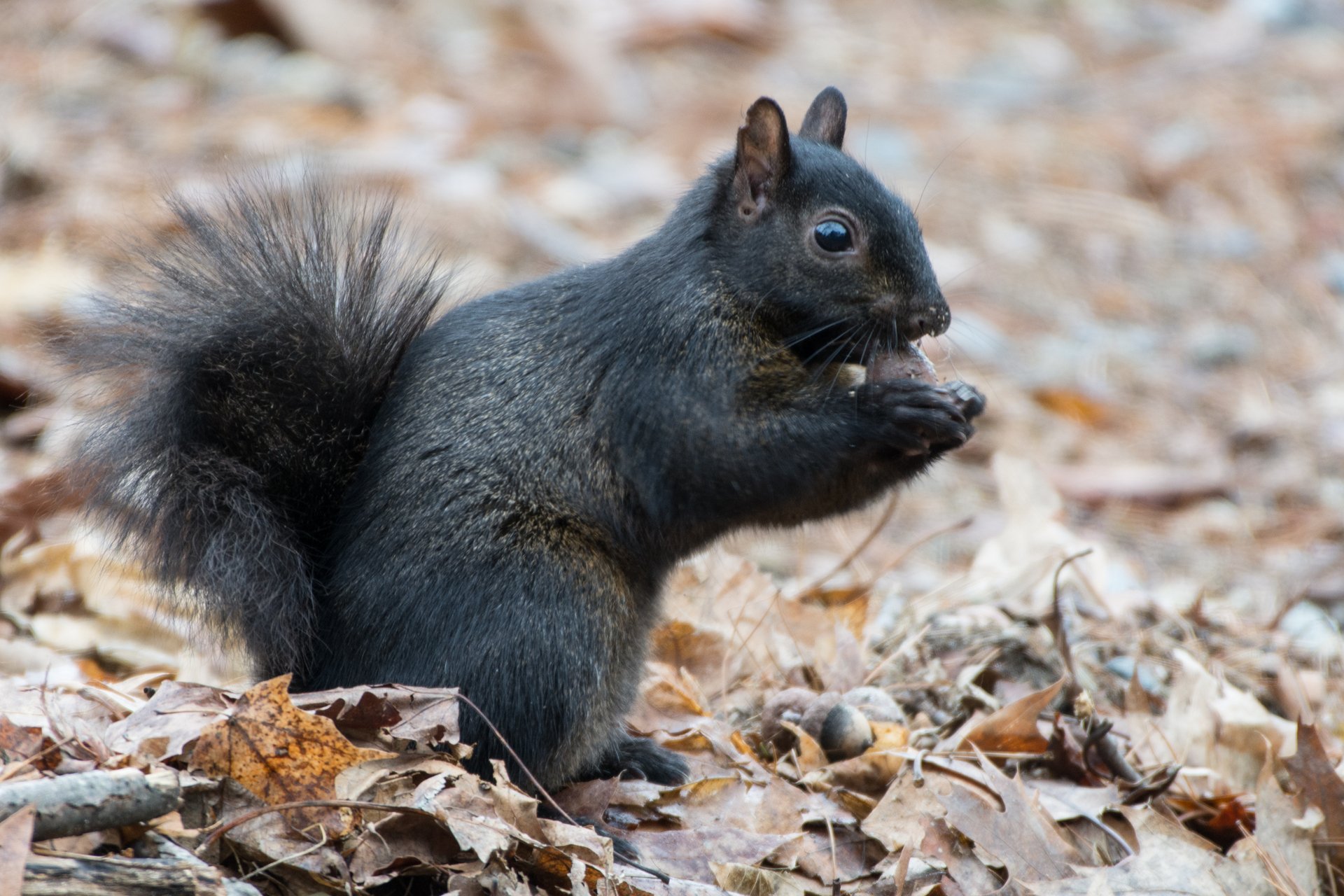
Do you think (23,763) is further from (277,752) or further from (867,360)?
(867,360)

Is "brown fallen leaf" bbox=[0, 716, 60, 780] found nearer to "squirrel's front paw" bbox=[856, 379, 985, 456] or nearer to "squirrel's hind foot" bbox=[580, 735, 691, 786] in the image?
"squirrel's hind foot" bbox=[580, 735, 691, 786]

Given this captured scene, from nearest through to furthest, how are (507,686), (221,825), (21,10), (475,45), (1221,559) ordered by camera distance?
(221,825) → (507,686) → (1221,559) → (21,10) → (475,45)

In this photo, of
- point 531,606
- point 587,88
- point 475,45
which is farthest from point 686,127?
point 531,606

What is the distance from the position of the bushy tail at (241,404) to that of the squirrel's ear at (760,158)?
69 centimetres

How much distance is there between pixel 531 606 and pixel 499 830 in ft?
1.47

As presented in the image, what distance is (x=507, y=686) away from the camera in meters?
2.37

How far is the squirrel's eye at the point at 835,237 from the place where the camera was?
260 cm

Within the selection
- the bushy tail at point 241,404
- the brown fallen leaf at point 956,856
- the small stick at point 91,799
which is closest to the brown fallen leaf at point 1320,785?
the brown fallen leaf at point 956,856

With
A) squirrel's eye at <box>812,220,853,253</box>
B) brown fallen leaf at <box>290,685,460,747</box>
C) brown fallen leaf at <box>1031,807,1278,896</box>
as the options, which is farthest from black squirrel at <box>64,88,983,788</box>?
brown fallen leaf at <box>1031,807,1278,896</box>

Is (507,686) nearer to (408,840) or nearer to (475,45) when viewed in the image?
(408,840)

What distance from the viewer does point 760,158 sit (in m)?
2.66

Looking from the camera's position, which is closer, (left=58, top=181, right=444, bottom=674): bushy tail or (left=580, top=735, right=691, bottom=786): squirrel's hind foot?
(left=58, top=181, right=444, bottom=674): bushy tail

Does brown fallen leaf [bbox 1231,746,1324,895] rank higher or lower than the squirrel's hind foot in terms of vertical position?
higher

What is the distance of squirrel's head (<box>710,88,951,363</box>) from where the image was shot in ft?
8.49
